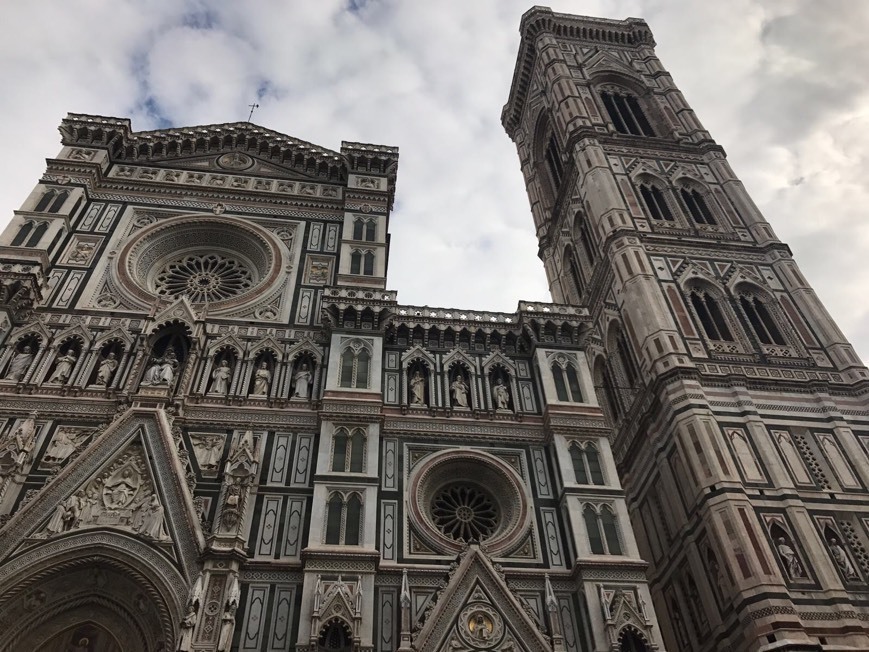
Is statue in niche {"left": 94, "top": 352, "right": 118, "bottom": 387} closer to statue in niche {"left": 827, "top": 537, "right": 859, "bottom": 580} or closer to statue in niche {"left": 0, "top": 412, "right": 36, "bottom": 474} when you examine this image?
statue in niche {"left": 0, "top": 412, "right": 36, "bottom": 474}

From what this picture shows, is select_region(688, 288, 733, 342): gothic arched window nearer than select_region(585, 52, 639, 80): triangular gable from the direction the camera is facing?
Yes

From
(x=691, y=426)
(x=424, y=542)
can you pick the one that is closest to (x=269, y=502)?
(x=424, y=542)

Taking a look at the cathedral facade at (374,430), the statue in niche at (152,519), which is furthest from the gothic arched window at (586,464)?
the statue in niche at (152,519)

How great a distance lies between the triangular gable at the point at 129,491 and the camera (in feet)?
43.3

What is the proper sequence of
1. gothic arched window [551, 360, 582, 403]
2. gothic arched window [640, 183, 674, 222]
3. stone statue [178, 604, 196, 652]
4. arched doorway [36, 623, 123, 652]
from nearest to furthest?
stone statue [178, 604, 196, 652] → arched doorway [36, 623, 123, 652] → gothic arched window [551, 360, 582, 403] → gothic arched window [640, 183, 674, 222]

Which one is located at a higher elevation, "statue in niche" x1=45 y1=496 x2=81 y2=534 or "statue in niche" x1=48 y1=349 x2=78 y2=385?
"statue in niche" x1=48 y1=349 x2=78 y2=385

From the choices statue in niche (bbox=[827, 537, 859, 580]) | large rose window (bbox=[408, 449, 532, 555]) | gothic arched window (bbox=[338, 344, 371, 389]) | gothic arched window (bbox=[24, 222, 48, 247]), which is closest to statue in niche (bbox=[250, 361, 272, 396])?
gothic arched window (bbox=[338, 344, 371, 389])

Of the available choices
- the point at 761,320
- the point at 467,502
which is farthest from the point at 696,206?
the point at 467,502

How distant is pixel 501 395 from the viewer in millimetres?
17547

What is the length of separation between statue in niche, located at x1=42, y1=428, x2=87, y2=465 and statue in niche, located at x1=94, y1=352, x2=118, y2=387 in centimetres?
143

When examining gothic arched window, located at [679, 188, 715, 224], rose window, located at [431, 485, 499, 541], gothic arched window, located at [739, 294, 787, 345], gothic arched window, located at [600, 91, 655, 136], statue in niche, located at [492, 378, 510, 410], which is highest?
gothic arched window, located at [600, 91, 655, 136]

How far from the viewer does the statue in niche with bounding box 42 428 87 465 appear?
48.0 feet

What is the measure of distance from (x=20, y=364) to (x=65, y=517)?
188 inches

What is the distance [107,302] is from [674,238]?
17978mm
